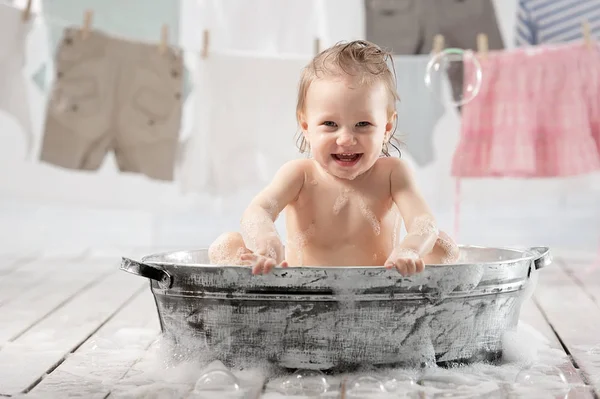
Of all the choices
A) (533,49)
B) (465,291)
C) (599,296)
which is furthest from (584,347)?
(533,49)

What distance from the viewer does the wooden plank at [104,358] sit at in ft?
3.54

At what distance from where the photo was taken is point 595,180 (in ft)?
9.58

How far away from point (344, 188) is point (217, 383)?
0.42 meters

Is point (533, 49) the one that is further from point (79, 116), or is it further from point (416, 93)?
point (79, 116)

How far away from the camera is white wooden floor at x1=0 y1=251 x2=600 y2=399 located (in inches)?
43.4

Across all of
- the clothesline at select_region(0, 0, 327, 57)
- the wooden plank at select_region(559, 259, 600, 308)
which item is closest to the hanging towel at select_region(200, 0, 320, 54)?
the clothesline at select_region(0, 0, 327, 57)

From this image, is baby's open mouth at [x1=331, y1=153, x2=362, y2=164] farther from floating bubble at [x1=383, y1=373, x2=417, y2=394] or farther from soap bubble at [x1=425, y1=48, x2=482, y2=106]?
soap bubble at [x1=425, y1=48, x2=482, y2=106]

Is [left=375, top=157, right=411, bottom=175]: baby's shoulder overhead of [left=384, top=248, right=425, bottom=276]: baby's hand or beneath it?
overhead

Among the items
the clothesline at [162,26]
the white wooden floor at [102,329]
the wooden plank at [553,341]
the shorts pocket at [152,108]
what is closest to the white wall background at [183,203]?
the clothesline at [162,26]

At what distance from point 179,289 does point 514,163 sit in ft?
6.02

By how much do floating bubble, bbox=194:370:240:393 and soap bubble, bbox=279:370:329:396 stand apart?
0.21ft

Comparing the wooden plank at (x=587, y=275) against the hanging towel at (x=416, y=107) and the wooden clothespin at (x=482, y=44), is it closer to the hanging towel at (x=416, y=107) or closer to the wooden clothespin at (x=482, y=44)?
the hanging towel at (x=416, y=107)

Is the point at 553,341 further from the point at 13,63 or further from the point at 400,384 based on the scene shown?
the point at 13,63

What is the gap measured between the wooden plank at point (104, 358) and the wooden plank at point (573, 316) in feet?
2.23
